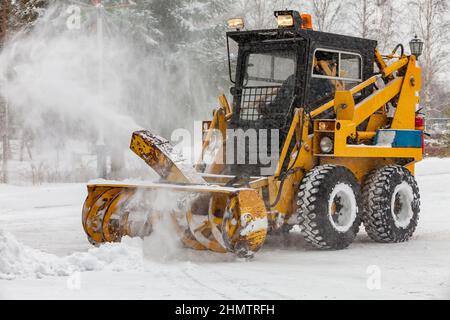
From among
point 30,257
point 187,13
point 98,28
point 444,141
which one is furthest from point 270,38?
point 444,141

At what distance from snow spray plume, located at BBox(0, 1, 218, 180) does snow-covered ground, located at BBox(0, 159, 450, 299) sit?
20.5 ft

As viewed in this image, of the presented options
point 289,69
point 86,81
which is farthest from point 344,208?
point 86,81

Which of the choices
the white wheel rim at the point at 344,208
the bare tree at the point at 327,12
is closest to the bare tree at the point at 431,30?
the bare tree at the point at 327,12

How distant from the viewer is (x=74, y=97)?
47.5 ft

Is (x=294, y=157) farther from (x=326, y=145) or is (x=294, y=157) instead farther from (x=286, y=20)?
(x=286, y=20)

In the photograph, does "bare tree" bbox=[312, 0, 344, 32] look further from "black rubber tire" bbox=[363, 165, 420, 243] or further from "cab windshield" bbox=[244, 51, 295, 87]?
"black rubber tire" bbox=[363, 165, 420, 243]

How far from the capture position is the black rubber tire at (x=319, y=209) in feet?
30.3

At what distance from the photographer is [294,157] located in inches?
377

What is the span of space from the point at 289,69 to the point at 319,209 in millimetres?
2003

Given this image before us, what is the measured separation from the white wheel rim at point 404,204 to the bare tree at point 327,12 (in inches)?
853

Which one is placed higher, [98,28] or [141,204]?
[98,28]

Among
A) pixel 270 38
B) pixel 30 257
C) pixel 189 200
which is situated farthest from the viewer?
pixel 270 38
